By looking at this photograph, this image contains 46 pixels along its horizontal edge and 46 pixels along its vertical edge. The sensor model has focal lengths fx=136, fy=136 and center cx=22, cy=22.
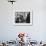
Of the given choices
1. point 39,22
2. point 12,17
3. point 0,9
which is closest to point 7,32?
point 12,17

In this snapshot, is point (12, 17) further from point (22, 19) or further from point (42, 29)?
point (42, 29)

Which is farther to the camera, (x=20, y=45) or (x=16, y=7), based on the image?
(x=16, y=7)

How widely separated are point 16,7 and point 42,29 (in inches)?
44.2

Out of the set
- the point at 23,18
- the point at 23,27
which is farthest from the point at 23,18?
the point at 23,27

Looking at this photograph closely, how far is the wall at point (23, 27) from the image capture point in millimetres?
4434

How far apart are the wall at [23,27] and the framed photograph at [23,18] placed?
0.13m

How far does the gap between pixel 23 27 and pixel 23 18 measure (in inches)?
11.7

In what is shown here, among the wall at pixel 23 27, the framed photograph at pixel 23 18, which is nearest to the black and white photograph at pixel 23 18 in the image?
the framed photograph at pixel 23 18

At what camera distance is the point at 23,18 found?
4477 millimetres

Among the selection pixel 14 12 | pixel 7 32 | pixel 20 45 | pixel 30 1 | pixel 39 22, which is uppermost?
pixel 30 1

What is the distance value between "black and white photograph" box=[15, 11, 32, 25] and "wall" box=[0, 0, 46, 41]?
0.44 feet

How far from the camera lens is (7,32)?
177 inches

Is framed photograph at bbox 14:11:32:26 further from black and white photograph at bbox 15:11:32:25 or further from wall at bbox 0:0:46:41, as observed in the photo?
wall at bbox 0:0:46:41

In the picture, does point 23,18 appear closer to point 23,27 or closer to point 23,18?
point 23,18
